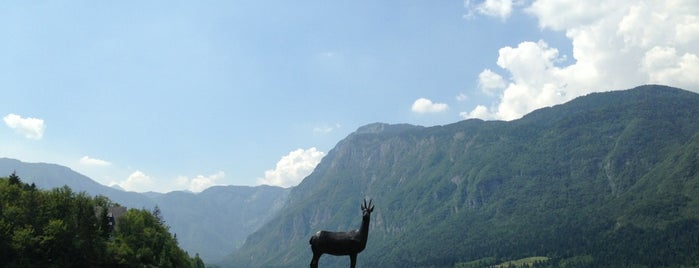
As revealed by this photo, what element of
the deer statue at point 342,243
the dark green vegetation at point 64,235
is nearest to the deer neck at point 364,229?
the deer statue at point 342,243

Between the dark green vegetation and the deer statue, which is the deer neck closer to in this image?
the deer statue

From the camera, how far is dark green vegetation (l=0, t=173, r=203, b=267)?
5397cm

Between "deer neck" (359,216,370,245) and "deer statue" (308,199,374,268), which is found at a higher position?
"deer neck" (359,216,370,245)

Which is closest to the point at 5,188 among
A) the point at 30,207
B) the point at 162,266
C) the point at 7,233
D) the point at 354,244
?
the point at 30,207

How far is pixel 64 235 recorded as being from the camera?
57.6 m

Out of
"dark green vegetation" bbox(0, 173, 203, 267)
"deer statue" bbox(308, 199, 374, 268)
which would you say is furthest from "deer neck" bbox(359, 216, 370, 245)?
"dark green vegetation" bbox(0, 173, 203, 267)

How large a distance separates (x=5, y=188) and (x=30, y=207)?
3726mm

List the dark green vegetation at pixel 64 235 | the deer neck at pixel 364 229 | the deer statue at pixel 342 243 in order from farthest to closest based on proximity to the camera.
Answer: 1. the dark green vegetation at pixel 64 235
2. the deer statue at pixel 342 243
3. the deer neck at pixel 364 229

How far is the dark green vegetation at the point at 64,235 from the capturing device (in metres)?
54.0

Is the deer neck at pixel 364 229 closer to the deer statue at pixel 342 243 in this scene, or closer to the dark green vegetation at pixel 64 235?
the deer statue at pixel 342 243

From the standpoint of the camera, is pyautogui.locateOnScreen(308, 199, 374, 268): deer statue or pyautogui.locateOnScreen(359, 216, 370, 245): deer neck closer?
pyautogui.locateOnScreen(359, 216, 370, 245): deer neck

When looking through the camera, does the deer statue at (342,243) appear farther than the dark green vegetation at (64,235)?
No

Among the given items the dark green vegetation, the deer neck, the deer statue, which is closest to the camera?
the deer neck

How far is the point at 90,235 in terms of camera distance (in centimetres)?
6206
